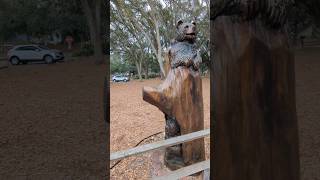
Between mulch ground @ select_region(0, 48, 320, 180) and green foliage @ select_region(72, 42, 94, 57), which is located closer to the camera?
mulch ground @ select_region(0, 48, 320, 180)

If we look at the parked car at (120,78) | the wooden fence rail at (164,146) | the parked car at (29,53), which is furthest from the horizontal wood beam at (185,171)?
the parked car at (120,78)

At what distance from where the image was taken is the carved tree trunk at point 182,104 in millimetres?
3666

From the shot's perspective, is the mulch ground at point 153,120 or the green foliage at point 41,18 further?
the green foliage at point 41,18

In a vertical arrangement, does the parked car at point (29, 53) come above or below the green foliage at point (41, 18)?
below

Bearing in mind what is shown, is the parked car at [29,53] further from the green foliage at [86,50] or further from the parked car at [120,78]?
the green foliage at [86,50]

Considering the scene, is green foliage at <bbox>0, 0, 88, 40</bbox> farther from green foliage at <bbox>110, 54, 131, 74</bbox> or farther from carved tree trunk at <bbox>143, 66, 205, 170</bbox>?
carved tree trunk at <bbox>143, 66, 205, 170</bbox>

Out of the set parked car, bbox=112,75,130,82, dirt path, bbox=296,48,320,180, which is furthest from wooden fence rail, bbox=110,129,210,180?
parked car, bbox=112,75,130,82

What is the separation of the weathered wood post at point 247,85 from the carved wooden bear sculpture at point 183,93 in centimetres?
251

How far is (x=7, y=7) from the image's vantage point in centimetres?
762

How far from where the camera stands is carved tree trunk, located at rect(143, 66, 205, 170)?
3.67 meters

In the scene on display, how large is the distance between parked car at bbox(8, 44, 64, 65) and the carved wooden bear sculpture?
3.88m

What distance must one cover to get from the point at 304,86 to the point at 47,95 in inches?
234

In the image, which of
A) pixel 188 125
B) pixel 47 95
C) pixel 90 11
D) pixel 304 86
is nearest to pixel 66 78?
pixel 47 95

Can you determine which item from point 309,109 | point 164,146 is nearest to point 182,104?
point 164,146
